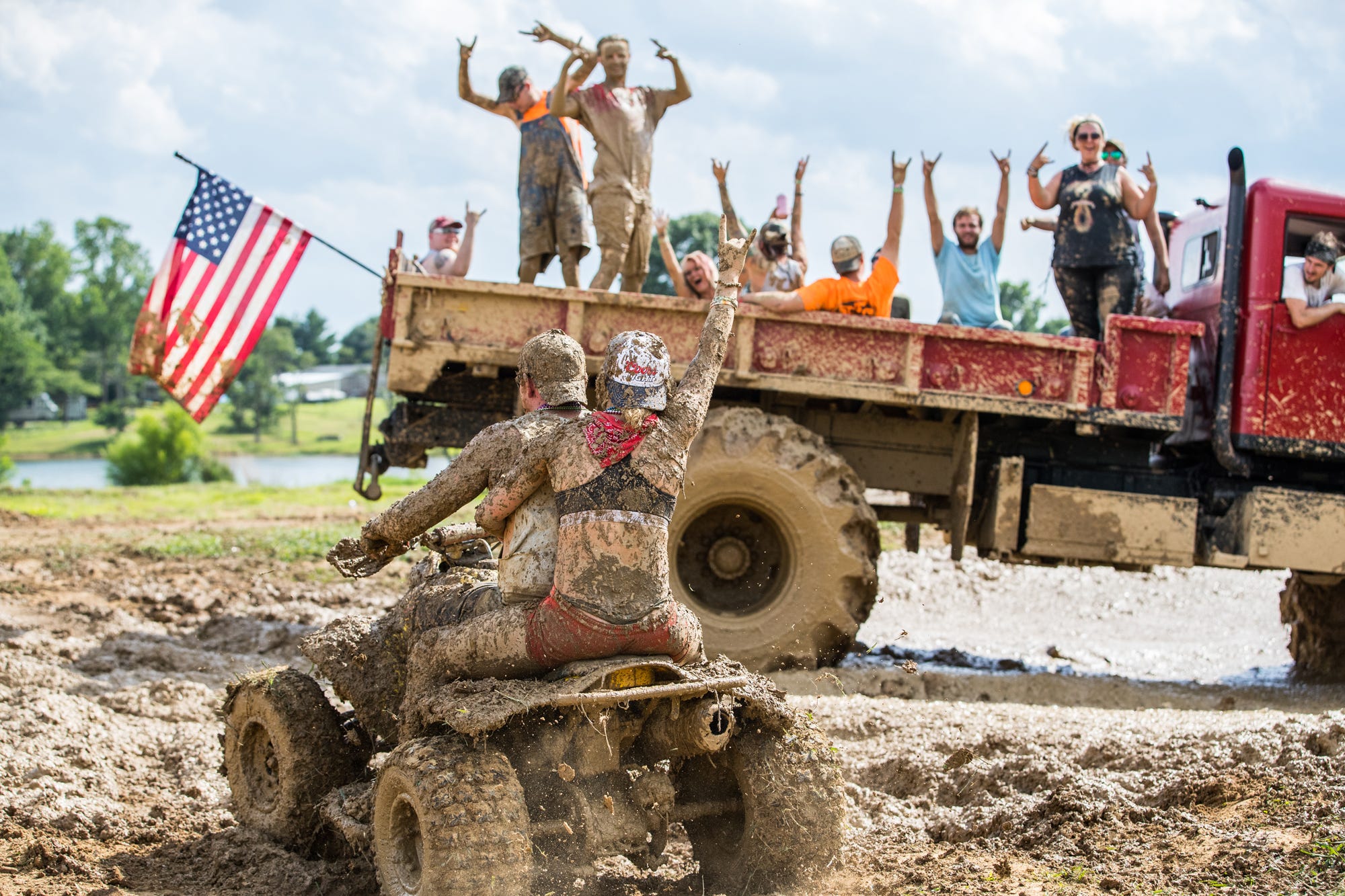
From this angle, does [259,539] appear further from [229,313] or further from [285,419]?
[285,419]

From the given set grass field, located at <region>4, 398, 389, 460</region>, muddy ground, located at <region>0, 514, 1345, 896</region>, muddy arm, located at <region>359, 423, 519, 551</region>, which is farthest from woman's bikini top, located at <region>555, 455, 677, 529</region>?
grass field, located at <region>4, 398, 389, 460</region>

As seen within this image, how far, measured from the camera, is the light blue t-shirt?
7.92 metres

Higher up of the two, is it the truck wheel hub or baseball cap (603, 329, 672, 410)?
baseball cap (603, 329, 672, 410)

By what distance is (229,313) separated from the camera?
838cm

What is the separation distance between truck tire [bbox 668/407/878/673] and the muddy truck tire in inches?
106

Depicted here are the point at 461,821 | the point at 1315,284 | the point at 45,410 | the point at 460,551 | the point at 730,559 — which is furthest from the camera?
the point at 45,410

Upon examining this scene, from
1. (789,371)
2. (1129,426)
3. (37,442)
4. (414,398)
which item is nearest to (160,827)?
(414,398)

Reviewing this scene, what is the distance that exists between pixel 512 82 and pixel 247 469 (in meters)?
43.4

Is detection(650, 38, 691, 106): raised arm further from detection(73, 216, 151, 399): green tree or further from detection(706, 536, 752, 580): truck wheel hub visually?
detection(73, 216, 151, 399): green tree

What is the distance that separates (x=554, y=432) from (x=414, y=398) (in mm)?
4103

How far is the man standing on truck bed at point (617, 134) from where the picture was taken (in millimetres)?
7441

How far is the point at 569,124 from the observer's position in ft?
25.1

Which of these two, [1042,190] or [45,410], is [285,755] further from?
[45,410]

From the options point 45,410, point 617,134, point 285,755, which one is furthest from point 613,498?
point 45,410
